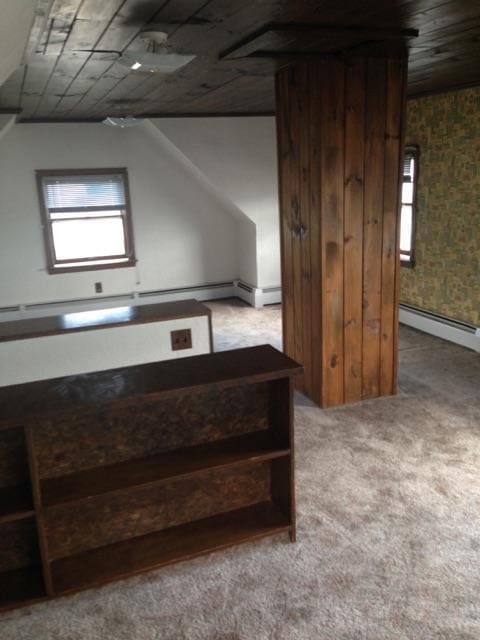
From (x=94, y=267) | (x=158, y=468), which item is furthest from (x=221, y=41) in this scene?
(x=94, y=267)

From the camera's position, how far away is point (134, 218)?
662 cm

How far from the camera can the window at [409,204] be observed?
5.44m

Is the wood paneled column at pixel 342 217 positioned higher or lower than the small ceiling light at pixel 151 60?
lower

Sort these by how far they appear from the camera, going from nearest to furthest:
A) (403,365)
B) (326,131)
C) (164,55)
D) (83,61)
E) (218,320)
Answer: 1. (164,55)
2. (83,61)
3. (326,131)
4. (403,365)
5. (218,320)

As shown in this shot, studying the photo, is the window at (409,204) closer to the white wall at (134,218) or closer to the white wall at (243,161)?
the white wall at (243,161)

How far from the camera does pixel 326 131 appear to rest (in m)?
3.41

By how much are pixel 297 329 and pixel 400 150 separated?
1.40m

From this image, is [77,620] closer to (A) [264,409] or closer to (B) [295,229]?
(A) [264,409]

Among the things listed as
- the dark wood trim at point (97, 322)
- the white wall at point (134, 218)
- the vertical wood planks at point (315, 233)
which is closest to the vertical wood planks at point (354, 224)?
the vertical wood planks at point (315, 233)

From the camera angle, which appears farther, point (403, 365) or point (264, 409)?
point (403, 365)

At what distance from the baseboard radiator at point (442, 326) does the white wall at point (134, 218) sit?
2295 mm

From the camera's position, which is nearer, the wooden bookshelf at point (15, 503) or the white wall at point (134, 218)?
the wooden bookshelf at point (15, 503)

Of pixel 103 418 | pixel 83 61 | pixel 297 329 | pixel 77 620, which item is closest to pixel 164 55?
Result: pixel 83 61

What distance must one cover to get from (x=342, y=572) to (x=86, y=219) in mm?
5144
